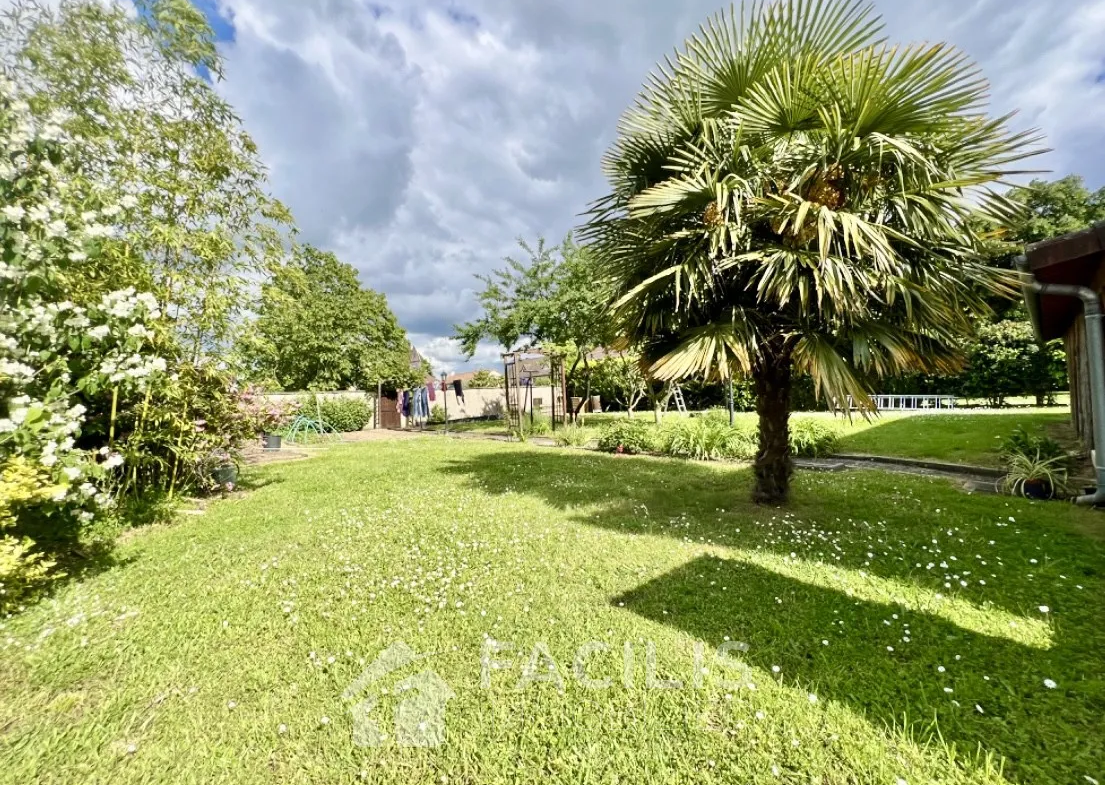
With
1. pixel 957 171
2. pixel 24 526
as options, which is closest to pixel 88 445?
pixel 24 526

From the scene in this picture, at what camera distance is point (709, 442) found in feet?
26.9

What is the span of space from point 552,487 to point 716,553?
2792mm

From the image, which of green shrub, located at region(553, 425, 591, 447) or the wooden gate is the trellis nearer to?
green shrub, located at region(553, 425, 591, 447)

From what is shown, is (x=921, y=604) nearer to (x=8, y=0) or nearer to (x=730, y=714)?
(x=730, y=714)

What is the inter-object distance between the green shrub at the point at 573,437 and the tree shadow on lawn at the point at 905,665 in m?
7.51

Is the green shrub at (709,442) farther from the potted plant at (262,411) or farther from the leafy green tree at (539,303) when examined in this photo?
the potted plant at (262,411)

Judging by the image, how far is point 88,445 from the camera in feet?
14.3

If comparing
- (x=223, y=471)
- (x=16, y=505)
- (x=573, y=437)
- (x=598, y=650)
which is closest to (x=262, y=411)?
(x=223, y=471)

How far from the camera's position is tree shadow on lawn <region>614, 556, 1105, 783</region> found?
1.64 metres

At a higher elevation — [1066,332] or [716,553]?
[1066,332]

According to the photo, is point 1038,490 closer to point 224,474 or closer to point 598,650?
point 598,650

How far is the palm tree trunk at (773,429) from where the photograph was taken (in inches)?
173

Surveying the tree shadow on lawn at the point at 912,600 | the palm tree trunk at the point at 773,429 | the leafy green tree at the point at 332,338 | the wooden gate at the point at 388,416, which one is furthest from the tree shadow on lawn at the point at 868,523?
the leafy green tree at the point at 332,338

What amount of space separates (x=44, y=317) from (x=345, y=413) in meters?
14.9
